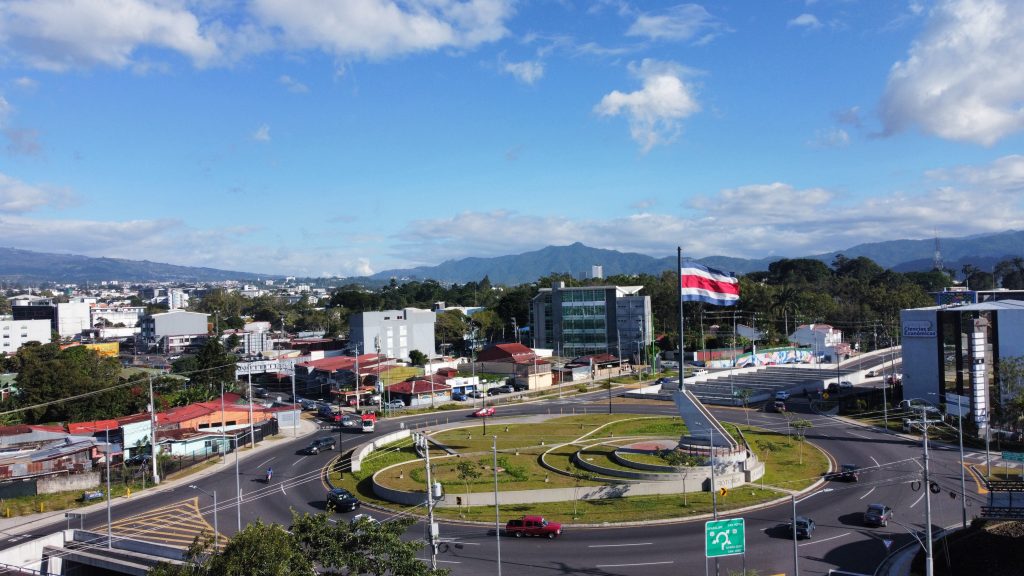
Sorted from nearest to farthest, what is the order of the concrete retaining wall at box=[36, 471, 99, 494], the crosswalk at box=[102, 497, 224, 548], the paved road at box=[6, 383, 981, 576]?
the paved road at box=[6, 383, 981, 576], the crosswalk at box=[102, 497, 224, 548], the concrete retaining wall at box=[36, 471, 99, 494]

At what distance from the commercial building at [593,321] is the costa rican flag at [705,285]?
215 ft

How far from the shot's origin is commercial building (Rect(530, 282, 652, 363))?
10856 centimetres

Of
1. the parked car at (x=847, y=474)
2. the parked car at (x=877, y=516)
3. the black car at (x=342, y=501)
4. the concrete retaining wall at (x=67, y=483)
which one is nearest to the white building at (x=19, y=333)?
the concrete retaining wall at (x=67, y=483)

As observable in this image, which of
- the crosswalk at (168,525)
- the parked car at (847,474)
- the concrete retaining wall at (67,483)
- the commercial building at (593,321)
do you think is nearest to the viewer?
the crosswalk at (168,525)

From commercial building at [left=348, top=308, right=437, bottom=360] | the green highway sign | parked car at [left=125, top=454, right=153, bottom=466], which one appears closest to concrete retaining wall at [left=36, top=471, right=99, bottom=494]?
parked car at [left=125, top=454, right=153, bottom=466]

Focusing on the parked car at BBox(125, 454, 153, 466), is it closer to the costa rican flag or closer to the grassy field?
the grassy field

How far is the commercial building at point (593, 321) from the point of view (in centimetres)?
10856

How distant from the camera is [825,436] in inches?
2117

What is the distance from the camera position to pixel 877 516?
1261 inches

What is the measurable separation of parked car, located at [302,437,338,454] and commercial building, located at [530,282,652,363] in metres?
59.7

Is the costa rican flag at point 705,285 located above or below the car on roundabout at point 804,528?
above

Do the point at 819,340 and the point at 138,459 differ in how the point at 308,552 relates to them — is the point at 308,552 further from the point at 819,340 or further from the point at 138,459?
the point at 819,340

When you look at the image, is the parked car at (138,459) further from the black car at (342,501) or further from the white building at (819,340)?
the white building at (819,340)

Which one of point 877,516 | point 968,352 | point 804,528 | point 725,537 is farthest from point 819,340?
point 725,537
